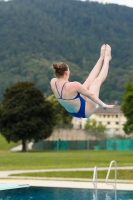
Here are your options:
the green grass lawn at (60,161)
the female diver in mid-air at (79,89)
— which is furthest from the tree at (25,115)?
the female diver in mid-air at (79,89)

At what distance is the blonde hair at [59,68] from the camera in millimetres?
8172

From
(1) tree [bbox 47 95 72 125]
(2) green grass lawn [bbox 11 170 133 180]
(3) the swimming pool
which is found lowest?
(3) the swimming pool

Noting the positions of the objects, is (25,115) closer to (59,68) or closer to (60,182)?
(60,182)

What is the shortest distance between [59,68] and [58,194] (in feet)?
38.9

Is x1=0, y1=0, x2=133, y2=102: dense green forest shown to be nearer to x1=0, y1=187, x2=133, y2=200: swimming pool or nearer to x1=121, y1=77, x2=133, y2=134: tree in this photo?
x1=121, y1=77, x2=133, y2=134: tree

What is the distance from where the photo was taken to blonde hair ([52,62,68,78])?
8.17 m

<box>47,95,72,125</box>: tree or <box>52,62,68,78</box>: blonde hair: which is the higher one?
<box>47,95,72,125</box>: tree

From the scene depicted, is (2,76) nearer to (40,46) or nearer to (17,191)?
(40,46)

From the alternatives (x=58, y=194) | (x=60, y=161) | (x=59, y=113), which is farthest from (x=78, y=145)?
(x=58, y=194)

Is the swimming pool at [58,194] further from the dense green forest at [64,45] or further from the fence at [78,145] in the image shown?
the dense green forest at [64,45]

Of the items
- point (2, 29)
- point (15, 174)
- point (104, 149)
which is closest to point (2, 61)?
point (2, 29)

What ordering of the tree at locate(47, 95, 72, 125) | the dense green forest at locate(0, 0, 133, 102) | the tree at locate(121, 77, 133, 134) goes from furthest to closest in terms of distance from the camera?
the dense green forest at locate(0, 0, 133, 102) → the tree at locate(47, 95, 72, 125) → the tree at locate(121, 77, 133, 134)

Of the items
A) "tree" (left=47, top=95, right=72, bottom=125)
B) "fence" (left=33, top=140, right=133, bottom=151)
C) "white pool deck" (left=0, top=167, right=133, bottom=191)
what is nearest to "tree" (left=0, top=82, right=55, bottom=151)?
"fence" (left=33, top=140, right=133, bottom=151)

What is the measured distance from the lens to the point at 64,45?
18438 cm
